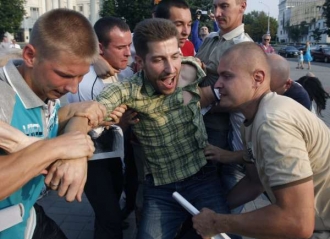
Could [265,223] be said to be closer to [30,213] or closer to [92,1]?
[30,213]

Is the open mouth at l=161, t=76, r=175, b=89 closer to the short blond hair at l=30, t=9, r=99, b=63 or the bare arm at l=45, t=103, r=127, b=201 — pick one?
the short blond hair at l=30, t=9, r=99, b=63

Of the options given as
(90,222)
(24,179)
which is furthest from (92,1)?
(24,179)

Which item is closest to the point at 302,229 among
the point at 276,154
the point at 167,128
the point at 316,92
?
the point at 276,154

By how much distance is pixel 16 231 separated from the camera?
1934 mm

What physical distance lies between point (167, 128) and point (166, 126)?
2 centimetres

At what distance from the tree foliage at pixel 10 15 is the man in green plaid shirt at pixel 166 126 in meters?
36.6

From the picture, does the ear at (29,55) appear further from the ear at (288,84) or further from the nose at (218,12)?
the ear at (288,84)

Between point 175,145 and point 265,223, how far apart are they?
2.98 ft

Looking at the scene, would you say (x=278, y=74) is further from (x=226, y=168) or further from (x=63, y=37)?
(x=63, y=37)

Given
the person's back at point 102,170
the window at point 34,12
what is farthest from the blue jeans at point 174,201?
the window at point 34,12

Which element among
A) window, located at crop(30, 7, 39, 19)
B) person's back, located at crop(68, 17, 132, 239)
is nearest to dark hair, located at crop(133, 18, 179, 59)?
person's back, located at crop(68, 17, 132, 239)

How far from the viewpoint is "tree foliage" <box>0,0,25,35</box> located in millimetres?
35644

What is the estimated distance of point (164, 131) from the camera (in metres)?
2.62

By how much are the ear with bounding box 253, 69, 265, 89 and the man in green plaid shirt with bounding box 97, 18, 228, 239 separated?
550mm
